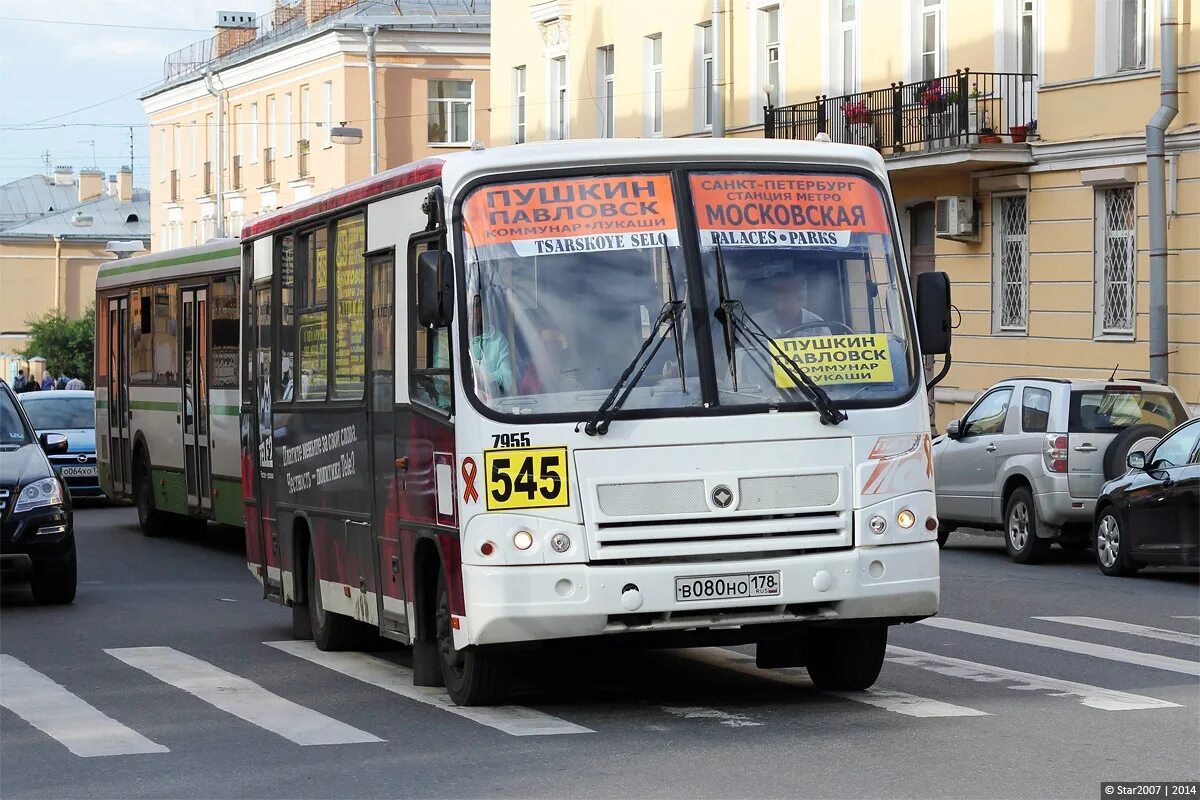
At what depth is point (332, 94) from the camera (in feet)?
200

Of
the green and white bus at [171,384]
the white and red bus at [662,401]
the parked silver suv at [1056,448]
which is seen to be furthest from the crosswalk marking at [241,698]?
the parked silver suv at [1056,448]

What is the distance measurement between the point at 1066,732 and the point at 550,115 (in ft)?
123

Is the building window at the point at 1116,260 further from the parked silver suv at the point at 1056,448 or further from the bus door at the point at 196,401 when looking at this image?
the bus door at the point at 196,401

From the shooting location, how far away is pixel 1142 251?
2770 centimetres

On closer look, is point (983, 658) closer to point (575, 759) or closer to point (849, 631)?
point (849, 631)

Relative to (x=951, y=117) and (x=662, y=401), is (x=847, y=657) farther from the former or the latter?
(x=951, y=117)

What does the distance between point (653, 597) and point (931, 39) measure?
2393 centimetres

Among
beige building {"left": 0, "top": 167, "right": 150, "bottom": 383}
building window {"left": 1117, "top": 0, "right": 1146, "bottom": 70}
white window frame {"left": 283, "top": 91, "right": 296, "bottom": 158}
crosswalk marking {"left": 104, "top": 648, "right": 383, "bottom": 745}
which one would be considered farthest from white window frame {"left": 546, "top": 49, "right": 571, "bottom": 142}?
beige building {"left": 0, "top": 167, "right": 150, "bottom": 383}

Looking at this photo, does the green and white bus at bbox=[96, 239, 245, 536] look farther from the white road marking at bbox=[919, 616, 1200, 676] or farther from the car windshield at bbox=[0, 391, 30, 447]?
the white road marking at bbox=[919, 616, 1200, 676]

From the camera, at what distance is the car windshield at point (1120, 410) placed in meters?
20.6

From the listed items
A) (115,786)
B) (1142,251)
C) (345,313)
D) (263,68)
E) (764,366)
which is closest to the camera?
(115,786)

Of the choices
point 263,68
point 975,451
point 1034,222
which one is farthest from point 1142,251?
point 263,68

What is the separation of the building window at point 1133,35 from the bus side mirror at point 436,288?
764 inches

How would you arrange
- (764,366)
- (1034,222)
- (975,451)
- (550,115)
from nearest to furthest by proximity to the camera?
(764,366) → (975,451) → (1034,222) → (550,115)
